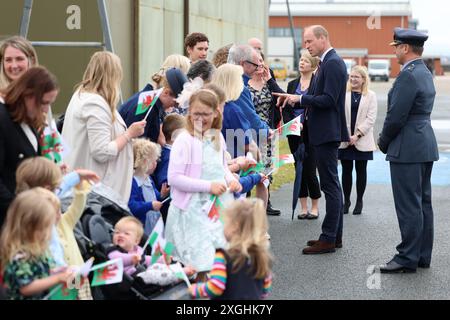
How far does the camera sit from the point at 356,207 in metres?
11.8

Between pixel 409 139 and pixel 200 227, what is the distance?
264cm

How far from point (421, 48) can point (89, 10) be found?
7519mm

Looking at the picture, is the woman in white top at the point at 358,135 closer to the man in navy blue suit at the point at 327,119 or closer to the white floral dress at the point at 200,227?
the man in navy blue suit at the point at 327,119

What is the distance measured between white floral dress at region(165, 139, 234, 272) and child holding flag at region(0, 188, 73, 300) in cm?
172

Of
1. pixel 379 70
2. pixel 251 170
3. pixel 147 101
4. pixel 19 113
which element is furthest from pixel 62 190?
pixel 379 70

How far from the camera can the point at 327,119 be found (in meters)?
9.15

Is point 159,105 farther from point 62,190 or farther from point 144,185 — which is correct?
point 62,190

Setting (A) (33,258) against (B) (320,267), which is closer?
(A) (33,258)

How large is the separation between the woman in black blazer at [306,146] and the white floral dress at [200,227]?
436 centimetres

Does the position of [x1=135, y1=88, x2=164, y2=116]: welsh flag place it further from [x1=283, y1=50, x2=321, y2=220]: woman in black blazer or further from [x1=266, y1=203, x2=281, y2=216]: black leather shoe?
[x1=266, y1=203, x2=281, y2=216]: black leather shoe

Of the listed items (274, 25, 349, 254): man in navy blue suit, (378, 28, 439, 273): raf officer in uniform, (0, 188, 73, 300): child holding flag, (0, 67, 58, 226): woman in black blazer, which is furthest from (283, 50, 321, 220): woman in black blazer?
(0, 188, 73, 300): child holding flag
